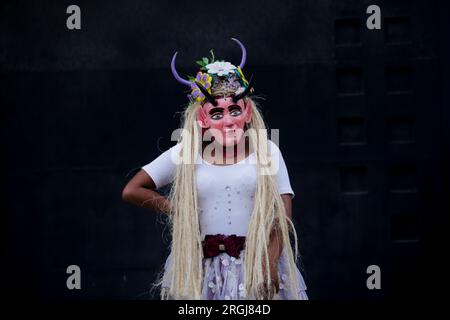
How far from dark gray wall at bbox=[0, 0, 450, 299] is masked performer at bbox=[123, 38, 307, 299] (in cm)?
171

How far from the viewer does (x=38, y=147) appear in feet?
22.4

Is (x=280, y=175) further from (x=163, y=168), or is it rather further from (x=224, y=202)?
(x=163, y=168)

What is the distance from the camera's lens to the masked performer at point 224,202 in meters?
4.84

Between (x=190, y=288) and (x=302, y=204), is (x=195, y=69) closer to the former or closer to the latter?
(x=302, y=204)

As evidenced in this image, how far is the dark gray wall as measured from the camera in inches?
262

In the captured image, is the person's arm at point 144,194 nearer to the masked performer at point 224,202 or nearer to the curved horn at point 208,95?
the masked performer at point 224,202

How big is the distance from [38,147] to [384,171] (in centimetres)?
203

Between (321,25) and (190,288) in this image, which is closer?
(190,288)

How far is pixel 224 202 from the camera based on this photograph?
4.89 m

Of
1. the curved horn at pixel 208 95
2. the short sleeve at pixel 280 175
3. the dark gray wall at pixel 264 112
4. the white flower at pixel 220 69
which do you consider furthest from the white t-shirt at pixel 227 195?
the dark gray wall at pixel 264 112

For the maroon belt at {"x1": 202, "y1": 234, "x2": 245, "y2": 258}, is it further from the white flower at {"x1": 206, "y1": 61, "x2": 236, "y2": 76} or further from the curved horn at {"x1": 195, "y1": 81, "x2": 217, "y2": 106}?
the white flower at {"x1": 206, "y1": 61, "x2": 236, "y2": 76}

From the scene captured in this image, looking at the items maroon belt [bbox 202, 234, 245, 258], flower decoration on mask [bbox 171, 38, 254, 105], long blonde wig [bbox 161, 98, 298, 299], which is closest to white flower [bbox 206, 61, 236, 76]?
flower decoration on mask [bbox 171, 38, 254, 105]

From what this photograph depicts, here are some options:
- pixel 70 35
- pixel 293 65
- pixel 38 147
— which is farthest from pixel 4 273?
pixel 293 65

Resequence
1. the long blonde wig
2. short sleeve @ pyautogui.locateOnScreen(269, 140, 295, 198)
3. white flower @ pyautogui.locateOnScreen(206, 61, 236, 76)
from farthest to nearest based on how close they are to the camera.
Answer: white flower @ pyautogui.locateOnScreen(206, 61, 236, 76)
short sleeve @ pyautogui.locateOnScreen(269, 140, 295, 198)
the long blonde wig
